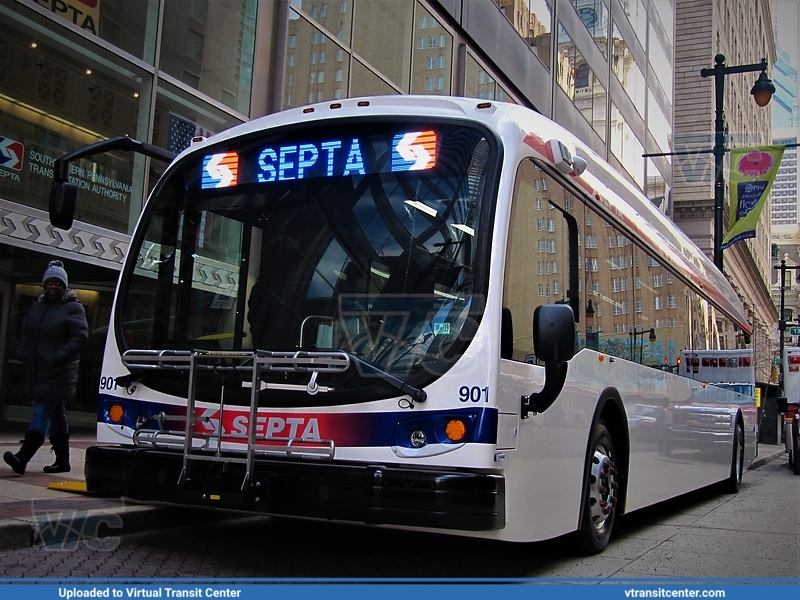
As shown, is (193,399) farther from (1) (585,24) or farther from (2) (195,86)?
(1) (585,24)

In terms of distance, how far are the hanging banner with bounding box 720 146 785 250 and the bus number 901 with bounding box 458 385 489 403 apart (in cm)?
1696

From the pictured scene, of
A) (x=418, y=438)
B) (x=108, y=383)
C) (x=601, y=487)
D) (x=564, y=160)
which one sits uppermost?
(x=564, y=160)

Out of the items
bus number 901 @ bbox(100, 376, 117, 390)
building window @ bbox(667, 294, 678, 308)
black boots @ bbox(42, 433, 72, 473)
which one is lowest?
black boots @ bbox(42, 433, 72, 473)

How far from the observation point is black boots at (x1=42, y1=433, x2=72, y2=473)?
306 inches

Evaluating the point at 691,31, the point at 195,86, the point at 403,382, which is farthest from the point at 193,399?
the point at 691,31

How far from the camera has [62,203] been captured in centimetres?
575

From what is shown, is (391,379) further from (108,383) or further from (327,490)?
(108,383)

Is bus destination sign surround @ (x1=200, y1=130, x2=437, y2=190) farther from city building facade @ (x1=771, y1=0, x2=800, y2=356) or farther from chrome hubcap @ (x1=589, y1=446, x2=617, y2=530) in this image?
city building facade @ (x1=771, y1=0, x2=800, y2=356)

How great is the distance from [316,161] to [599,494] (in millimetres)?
3034

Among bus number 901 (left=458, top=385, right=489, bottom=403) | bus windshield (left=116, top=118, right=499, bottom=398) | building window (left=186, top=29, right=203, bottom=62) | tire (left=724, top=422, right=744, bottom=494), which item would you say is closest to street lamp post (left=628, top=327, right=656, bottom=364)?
bus windshield (left=116, top=118, right=499, bottom=398)

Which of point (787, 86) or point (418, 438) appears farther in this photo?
point (787, 86)

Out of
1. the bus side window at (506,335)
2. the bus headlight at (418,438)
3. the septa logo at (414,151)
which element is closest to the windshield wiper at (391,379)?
the bus headlight at (418,438)

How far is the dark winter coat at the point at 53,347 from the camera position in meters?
7.51

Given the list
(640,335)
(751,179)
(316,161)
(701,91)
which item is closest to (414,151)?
(316,161)
